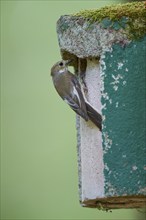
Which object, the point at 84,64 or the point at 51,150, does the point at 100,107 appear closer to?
the point at 84,64

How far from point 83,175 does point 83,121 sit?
0.74ft

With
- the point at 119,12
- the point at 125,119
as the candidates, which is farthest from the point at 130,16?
the point at 125,119

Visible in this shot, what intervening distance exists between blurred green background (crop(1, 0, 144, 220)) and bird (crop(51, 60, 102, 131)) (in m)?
2.23

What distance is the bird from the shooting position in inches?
166

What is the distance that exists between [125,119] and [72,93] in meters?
0.35

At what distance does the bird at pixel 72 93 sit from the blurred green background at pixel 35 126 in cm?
223

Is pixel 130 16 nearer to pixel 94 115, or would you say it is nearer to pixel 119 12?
pixel 119 12

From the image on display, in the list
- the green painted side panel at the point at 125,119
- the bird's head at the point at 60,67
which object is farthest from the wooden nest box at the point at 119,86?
the bird's head at the point at 60,67

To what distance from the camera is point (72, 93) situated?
427cm

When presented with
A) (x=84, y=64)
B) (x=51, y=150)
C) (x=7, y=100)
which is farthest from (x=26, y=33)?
(x=84, y=64)

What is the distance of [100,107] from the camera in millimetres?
4199

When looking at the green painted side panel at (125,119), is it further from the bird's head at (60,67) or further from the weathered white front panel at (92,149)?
the bird's head at (60,67)

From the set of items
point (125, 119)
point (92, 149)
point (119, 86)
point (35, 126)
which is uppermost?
point (119, 86)

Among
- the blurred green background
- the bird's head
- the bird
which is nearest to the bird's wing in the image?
the bird
